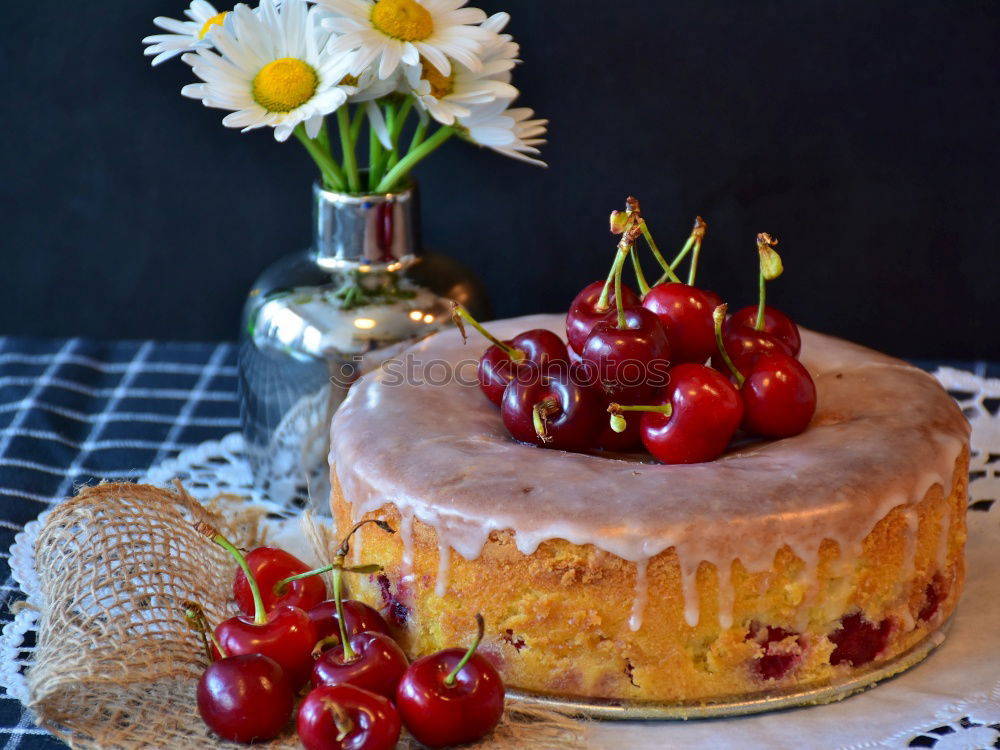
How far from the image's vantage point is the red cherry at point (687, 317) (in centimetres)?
134

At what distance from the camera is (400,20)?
154cm

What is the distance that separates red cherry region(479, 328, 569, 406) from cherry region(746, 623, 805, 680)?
363mm

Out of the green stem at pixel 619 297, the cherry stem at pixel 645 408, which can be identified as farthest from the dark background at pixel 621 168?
the cherry stem at pixel 645 408

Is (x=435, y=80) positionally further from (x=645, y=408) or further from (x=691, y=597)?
(x=691, y=597)

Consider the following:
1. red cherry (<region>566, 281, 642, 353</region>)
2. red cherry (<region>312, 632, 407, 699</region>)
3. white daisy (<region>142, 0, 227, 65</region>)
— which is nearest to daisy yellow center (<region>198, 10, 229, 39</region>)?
white daisy (<region>142, 0, 227, 65</region>)

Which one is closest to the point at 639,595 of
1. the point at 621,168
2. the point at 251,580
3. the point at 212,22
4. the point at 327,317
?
the point at 251,580

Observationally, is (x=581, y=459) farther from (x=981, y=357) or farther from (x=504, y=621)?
(x=981, y=357)

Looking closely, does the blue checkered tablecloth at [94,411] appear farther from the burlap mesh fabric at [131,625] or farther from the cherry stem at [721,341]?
the cherry stem at [721,341]

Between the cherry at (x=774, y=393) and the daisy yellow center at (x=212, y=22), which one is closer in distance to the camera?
the cherry at (x=774, y=393)

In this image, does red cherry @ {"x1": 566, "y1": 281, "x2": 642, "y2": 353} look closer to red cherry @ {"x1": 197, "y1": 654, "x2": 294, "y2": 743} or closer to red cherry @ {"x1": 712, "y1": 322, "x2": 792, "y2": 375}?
red cherry @ {"x1": 712, "y1": 322, "x2": 792, "y2": 375}

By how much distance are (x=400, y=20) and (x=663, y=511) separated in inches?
28.9

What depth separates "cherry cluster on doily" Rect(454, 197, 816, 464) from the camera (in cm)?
125

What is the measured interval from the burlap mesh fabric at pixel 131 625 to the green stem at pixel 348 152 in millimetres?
473

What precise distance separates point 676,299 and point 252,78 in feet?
2.02
